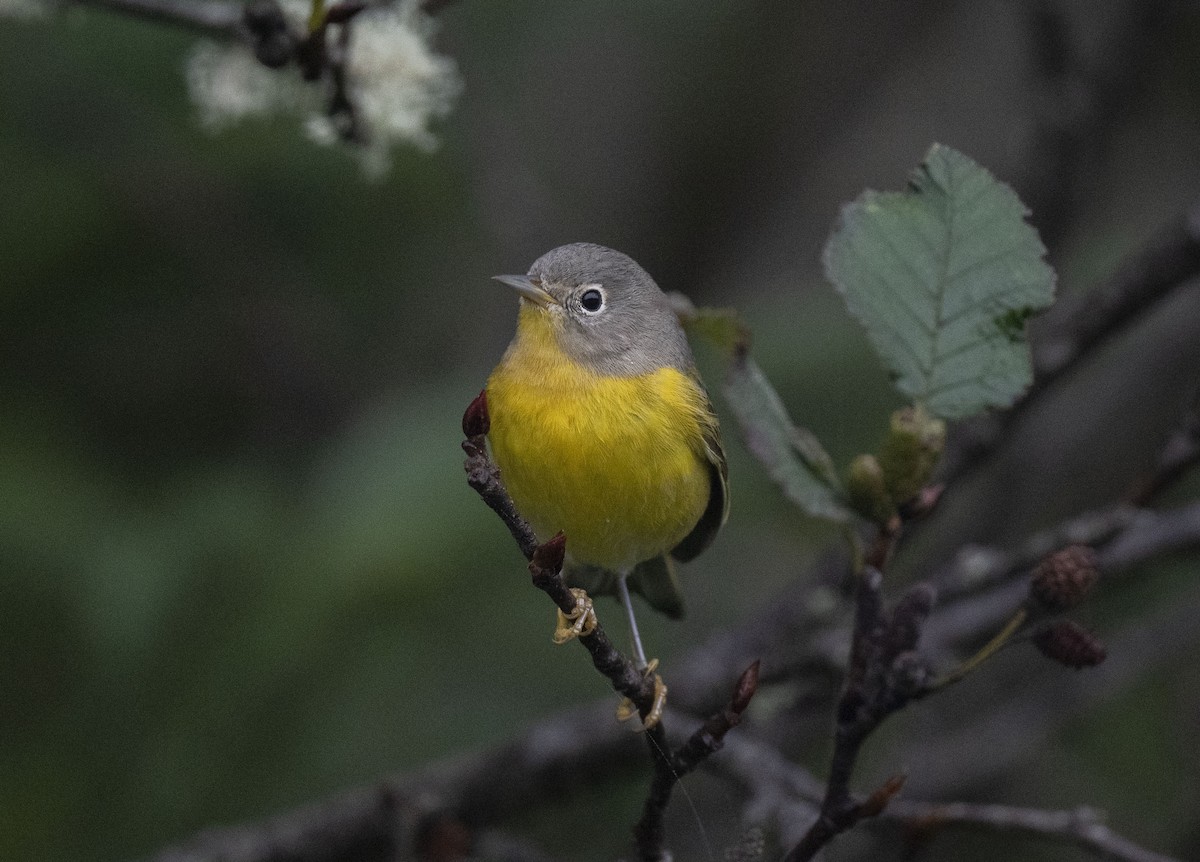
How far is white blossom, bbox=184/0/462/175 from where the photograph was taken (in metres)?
3.12

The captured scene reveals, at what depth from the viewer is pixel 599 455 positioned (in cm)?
308

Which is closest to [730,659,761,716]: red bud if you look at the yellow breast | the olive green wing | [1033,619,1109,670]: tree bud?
[1033,619,1109,670]: tree bud

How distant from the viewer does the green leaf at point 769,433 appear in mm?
2570

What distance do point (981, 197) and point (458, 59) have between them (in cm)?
365

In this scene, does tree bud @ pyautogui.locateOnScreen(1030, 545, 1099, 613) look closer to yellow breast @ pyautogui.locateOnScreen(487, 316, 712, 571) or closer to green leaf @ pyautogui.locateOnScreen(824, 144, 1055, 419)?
green leaf @ pyautogui.locateOnScreen(824, 144, 1055, 419)

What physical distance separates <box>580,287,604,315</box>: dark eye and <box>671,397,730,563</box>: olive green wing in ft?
1.15

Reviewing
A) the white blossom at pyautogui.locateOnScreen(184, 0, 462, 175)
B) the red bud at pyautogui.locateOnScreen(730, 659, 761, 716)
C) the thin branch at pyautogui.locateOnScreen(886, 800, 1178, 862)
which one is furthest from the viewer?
the white blossom at pyautogui.locateOnScreen(184, 0, 462, 175)

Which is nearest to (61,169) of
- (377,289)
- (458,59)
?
(377,289)

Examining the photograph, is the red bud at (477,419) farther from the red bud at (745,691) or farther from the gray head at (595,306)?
the gray head at (595,306)

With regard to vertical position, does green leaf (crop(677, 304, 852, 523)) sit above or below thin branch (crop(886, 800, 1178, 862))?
above

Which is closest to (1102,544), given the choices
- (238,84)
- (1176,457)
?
(1176,457)

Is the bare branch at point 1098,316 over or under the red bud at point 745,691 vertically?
over

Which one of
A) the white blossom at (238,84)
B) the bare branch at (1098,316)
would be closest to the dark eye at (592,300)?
the white blossom at (238,84)

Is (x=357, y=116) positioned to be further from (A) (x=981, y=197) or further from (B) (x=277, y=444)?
(B) (x=277, y=444)
